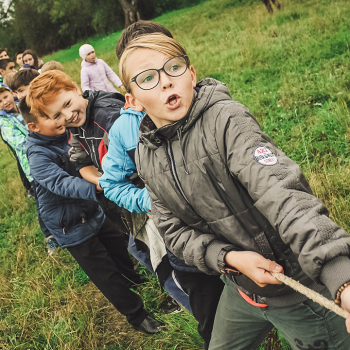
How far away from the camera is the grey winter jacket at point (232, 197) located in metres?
0.85

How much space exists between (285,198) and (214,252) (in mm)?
471

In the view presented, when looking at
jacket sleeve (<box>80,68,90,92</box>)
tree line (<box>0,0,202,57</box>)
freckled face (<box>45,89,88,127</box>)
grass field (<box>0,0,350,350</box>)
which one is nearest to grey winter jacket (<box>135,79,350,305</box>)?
freckled face (<box>45,89,88,127</box>)

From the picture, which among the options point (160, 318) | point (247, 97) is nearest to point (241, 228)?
point (160, 318)

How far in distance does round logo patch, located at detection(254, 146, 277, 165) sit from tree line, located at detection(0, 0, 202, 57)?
27.7 m

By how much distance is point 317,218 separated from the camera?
85 centimetres

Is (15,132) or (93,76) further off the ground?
(93,76)

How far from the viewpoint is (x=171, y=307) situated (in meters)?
3.06

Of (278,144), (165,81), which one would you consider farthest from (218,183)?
(278,144)

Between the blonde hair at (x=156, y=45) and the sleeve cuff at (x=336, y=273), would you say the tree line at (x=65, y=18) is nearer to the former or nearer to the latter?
the blonde hair at (x=156, y=45)

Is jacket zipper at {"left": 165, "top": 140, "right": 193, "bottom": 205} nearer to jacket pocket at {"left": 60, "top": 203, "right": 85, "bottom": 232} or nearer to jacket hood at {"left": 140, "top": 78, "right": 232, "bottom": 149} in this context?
jacket hood at {"left": 140, "top": 78, "right": 232, "bottom": 149}

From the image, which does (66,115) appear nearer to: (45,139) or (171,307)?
(45,139)

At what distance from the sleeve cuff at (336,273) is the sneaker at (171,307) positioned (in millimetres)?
2400

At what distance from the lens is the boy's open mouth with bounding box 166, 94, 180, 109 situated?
1290 millimetres

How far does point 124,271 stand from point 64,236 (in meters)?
0.87
